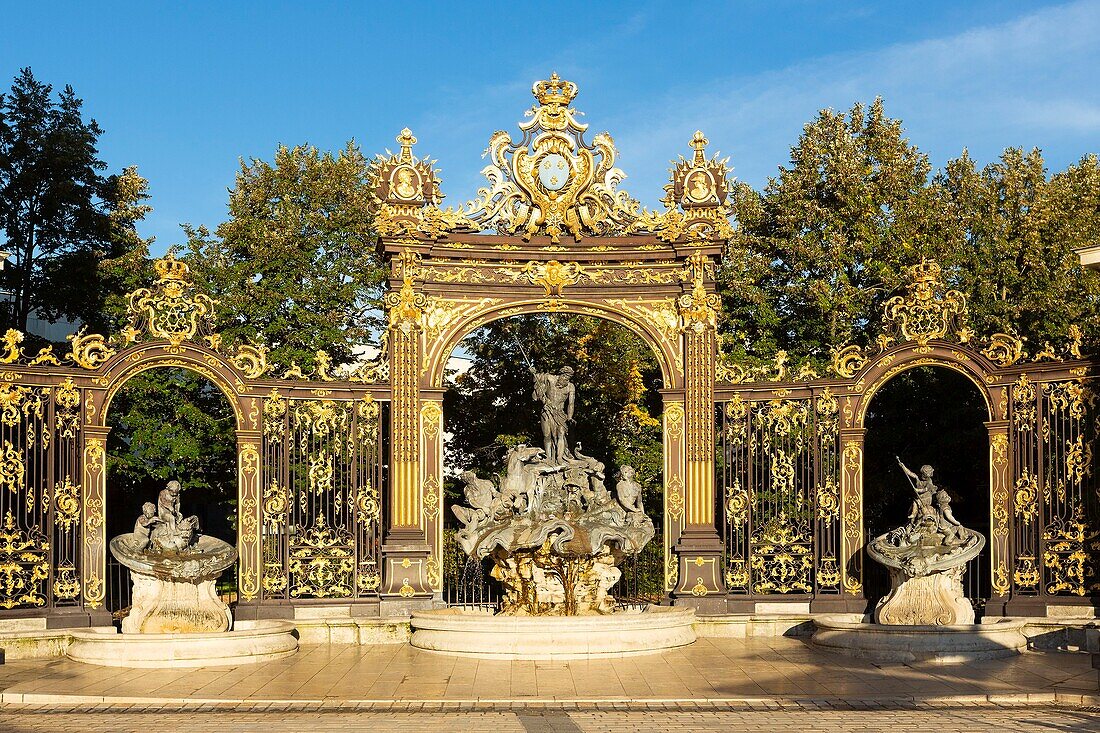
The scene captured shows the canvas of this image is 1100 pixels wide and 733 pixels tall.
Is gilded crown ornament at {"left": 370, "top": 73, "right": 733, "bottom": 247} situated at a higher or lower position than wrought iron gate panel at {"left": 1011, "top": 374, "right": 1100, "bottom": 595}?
higher

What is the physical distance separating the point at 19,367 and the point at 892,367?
11.0 metres

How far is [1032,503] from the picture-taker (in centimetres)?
1725

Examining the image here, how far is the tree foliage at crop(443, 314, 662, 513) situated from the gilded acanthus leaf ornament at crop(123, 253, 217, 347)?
26.5ft

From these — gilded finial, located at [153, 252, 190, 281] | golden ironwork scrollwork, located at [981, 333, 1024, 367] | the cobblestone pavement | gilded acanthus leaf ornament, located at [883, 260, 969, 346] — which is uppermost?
gilded finial, located at [153, 252, 190, 281]

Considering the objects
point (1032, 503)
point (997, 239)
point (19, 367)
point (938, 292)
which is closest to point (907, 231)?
point (997, 239)

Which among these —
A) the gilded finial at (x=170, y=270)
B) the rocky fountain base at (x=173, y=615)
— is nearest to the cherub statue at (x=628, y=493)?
the rocky fountain base at (x=173, y=615)

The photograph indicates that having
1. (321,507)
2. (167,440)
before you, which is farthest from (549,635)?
(167,440)

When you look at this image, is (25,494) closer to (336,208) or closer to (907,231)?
(336,208)

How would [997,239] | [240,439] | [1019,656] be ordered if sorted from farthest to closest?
[997,239] < [240,439] < [1019,656]

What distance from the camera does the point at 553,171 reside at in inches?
740

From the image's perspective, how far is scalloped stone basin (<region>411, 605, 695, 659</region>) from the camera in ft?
51.6

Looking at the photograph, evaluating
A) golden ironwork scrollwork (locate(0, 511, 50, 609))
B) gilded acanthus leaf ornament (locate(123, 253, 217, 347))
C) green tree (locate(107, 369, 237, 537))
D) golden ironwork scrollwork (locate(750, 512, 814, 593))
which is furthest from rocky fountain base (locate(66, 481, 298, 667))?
green tree (locate(107, 369, 237, 537))

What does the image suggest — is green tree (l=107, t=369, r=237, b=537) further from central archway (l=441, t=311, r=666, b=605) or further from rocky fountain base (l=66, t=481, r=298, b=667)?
rocky fountain base (l=66, t=481, r=298, b=667)

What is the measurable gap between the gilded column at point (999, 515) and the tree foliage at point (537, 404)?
7950 mm
